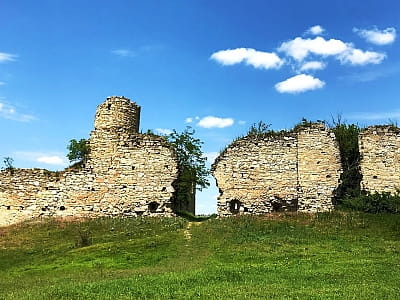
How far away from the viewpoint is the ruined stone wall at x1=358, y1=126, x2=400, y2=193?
82.8 feet

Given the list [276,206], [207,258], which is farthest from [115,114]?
[207,258]

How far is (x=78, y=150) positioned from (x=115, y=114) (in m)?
2.96

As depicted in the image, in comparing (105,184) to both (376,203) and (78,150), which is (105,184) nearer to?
(78,150)

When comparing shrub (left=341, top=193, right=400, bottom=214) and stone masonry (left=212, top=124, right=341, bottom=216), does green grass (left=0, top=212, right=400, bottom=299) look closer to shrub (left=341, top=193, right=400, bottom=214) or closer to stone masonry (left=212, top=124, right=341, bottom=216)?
shrub (left=341, top=193, right=400, bottom=214)

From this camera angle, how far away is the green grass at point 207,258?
11781 mm

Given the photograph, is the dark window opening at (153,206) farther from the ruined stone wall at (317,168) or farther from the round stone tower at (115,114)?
the ruined stone wall at (317,168)

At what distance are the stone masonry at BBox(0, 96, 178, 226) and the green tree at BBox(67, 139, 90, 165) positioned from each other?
1.26 ft

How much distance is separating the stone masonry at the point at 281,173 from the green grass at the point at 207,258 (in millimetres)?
1536

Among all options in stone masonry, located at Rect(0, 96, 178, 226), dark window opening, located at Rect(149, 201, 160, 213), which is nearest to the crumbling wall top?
stone masonry, located at Rect(0, 96, 178, 226)

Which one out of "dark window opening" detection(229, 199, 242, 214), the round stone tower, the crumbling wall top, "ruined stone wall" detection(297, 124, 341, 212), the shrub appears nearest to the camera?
the shrub

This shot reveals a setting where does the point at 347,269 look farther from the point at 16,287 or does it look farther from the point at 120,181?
the point at 120,181

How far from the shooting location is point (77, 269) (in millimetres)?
16359

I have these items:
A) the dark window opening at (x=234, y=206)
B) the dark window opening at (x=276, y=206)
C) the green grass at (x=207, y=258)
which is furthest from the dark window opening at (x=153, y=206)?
the dark window opening at (x=276, y=206)

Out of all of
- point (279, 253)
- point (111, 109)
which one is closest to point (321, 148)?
point (279, 253)
